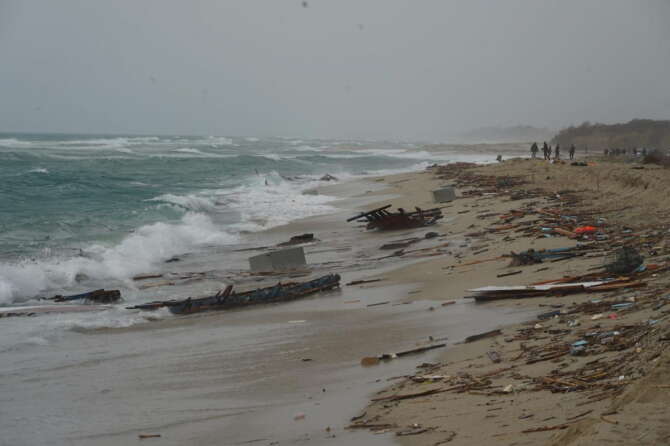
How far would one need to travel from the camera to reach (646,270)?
9.46m

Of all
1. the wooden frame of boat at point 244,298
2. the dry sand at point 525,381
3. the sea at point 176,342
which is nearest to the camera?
the dry sand at point 525,381

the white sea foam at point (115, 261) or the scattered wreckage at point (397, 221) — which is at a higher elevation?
the scattered wreckage at point (397, 221)

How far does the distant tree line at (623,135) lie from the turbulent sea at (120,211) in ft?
78.6

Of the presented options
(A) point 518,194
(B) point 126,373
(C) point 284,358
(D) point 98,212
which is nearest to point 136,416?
(B) point 126,373

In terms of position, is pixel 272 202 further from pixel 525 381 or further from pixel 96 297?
pixel 525 381

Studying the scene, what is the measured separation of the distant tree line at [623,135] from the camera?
6162 centimetres

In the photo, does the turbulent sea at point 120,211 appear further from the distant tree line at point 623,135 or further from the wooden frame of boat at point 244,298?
the distant tree line at point 623,135

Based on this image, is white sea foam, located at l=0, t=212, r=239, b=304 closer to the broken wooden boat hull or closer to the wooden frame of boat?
the broken wooden boat hull

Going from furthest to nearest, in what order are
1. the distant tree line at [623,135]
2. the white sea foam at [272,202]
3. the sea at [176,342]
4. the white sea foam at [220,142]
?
the white sea foam at [220,142] < the distant tree line at [623,135] < the white sea foam at [272,202] < the sea at [176,342]

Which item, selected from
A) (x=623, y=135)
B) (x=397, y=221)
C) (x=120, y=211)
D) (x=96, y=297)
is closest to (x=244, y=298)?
(x=96, y=297)

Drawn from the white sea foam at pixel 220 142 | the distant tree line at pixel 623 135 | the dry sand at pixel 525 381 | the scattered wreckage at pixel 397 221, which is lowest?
the dry sand at pixel 525 381

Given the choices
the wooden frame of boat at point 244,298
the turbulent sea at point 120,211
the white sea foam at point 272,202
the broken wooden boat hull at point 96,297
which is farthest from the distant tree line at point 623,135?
the broken wooden boat hull at point 96,297

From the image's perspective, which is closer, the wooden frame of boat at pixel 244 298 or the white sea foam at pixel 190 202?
the wooden frame of boat at pixel 244 298

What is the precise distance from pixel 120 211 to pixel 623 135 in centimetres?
5611
